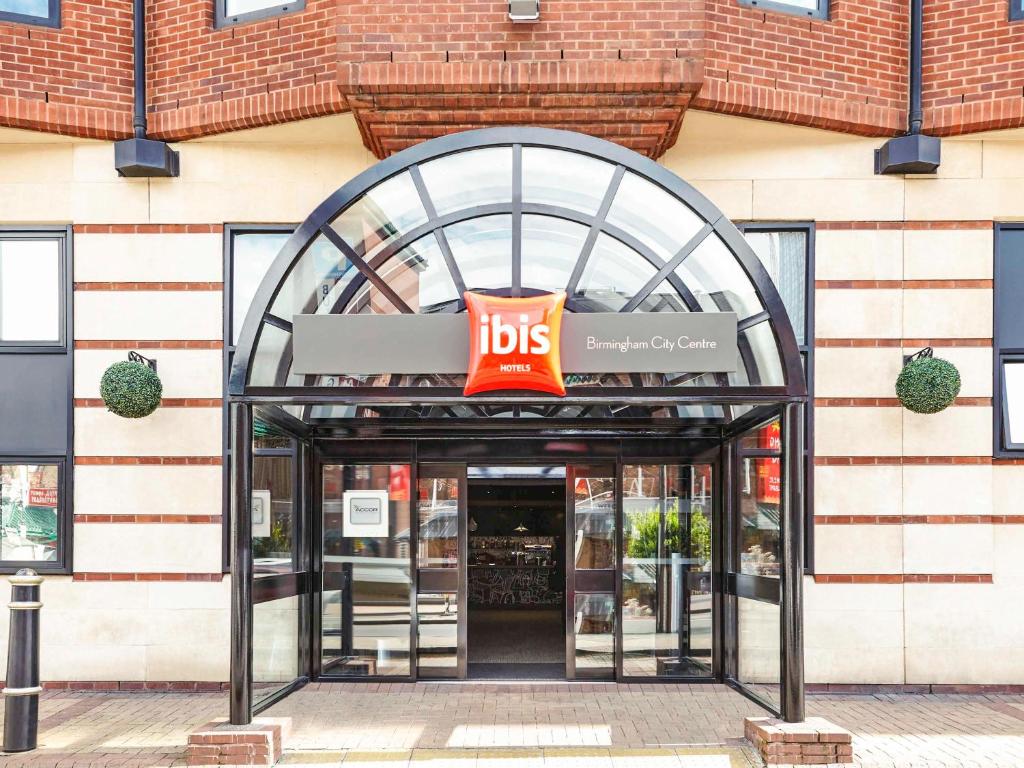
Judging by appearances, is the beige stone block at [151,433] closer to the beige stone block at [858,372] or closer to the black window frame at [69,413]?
the black window frame at [69,413]

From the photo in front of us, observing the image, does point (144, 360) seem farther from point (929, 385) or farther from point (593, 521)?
point (929, 385)

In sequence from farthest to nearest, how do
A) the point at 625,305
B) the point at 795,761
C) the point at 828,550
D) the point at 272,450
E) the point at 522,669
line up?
1. the point at 522,669
2. the point at 828,550
3. the point at 272,450
4. the point at 625,305
5. the point at 795,761

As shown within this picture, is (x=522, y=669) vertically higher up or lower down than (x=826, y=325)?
lower down

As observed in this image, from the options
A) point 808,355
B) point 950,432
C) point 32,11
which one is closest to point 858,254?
point 808,355

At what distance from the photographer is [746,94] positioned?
27.6 feet

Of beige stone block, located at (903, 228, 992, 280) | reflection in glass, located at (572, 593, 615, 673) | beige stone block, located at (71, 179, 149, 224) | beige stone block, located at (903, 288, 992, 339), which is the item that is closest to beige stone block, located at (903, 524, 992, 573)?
beige stone block, located at (903, 288, 992, 339)

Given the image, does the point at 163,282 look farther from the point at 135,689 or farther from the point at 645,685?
the point at 645,685

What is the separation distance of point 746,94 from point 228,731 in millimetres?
6665

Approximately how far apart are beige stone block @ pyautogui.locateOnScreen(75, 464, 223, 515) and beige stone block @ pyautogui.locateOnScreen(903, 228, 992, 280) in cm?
683

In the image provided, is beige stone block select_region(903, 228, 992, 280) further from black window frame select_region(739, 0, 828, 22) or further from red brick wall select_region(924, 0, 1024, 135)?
black window frame select_region(739, 0, 828, 22)

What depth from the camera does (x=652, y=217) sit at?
763 centimetres

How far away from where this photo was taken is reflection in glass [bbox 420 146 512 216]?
755cm

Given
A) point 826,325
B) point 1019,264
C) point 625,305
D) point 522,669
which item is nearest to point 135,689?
point 522,669

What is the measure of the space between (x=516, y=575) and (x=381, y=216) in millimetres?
7822
